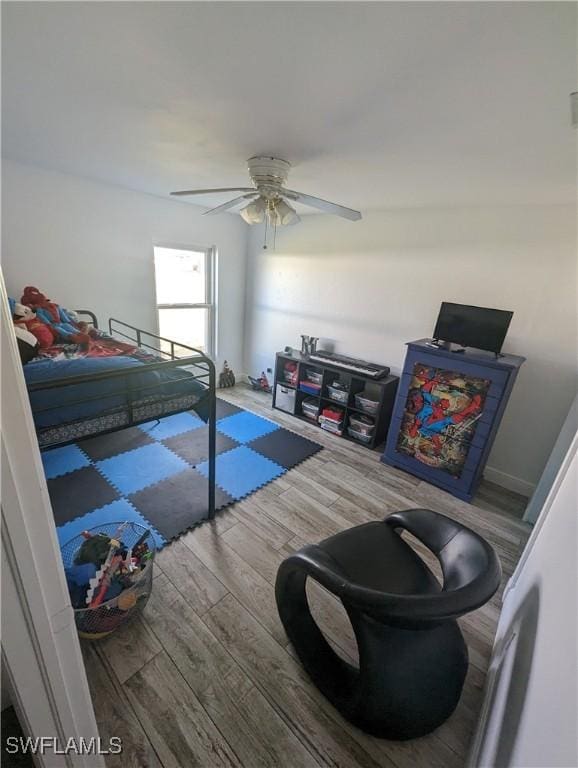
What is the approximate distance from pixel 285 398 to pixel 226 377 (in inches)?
43.6

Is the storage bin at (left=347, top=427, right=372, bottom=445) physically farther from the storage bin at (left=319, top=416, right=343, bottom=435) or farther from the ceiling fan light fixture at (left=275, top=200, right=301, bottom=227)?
the ceiling fan light fixture at (left=275, top=200, right=301, bottom=227)

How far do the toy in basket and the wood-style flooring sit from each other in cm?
→ 13

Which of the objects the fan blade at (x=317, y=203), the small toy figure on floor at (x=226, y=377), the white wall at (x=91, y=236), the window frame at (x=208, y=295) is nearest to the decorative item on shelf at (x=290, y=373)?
the small toy figure on floor at (x=226, y=377)

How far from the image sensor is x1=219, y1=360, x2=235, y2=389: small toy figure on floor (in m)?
4.29

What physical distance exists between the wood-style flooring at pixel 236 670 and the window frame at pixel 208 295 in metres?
2.56

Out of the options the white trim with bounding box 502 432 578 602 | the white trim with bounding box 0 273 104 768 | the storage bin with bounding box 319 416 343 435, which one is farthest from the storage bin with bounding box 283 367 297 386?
the white trim with bounding box 0 273 104 768

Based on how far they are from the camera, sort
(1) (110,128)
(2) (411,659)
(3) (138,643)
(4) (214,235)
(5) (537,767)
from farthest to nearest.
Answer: (4) (214,235) → (1) (110,128) → (3) (138,643) → (2) (411,659) → (5) (537,767)

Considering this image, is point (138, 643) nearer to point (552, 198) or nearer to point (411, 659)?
point (411, 659)

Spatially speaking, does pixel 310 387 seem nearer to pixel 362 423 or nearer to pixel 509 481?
pixel 362 423

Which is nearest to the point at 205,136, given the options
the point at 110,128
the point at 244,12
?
the point at 110,128

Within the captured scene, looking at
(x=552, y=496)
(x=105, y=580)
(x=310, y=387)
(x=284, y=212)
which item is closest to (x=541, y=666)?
(x=552, y=496)

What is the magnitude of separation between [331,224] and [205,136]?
2.00 m

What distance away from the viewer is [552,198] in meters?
2.05

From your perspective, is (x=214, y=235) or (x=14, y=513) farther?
(x=214, y=235)
